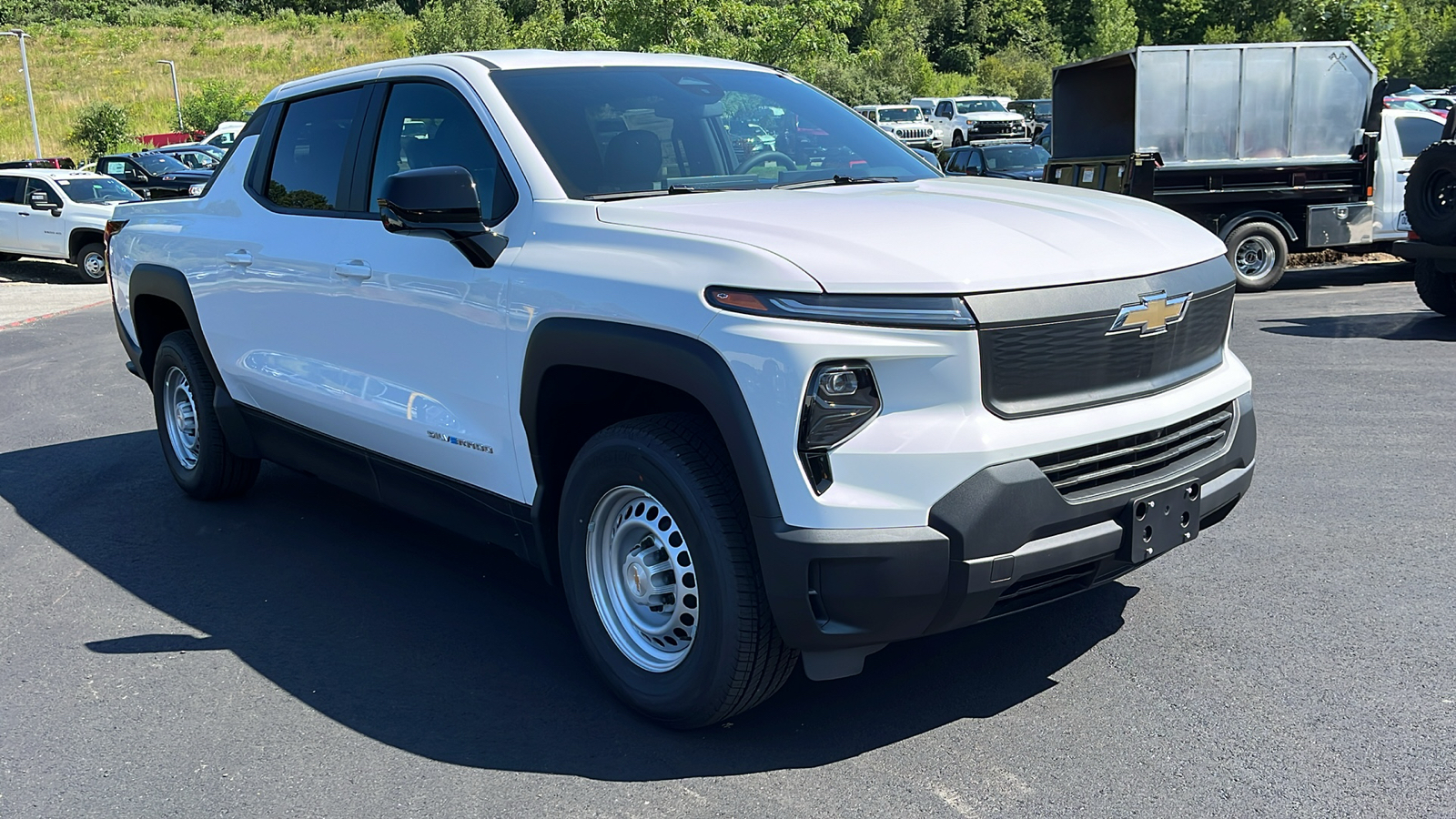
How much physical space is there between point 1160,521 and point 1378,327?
8711 millimetres

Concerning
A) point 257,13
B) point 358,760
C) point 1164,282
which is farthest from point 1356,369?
point 257,13

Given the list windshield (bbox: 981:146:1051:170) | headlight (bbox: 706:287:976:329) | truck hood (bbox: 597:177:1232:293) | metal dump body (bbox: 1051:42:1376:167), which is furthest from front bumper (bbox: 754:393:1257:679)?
windshield (bbox: 981:146:1051:170)

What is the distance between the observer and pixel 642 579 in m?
3.66

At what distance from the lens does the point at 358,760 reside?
3572mm

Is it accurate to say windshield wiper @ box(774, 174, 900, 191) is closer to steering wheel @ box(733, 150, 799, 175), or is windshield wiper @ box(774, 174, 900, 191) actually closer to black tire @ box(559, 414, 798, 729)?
steering wheel @ box(733, 150, 799, 175)

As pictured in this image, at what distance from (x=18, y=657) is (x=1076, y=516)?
3651mm

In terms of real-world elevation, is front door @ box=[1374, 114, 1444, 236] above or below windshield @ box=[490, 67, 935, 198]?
below

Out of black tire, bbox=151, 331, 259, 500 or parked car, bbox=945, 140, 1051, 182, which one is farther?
parked car, bbox=945, 140, 1051, 182

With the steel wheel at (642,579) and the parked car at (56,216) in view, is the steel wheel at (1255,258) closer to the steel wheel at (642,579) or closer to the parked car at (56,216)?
the steel wheel at (642,579)

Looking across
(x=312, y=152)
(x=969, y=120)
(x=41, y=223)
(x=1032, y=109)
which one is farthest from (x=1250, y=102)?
(x=1032, y=109)

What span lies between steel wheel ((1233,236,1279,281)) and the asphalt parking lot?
8131 millimetres

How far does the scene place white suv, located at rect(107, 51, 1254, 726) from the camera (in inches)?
120

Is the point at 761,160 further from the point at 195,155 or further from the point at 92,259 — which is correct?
the point at 195,155

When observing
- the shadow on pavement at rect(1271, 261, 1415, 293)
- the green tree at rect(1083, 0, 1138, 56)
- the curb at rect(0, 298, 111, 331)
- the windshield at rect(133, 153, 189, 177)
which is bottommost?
the shadow on pavement at rect(1271, 261, 1415, 293)
